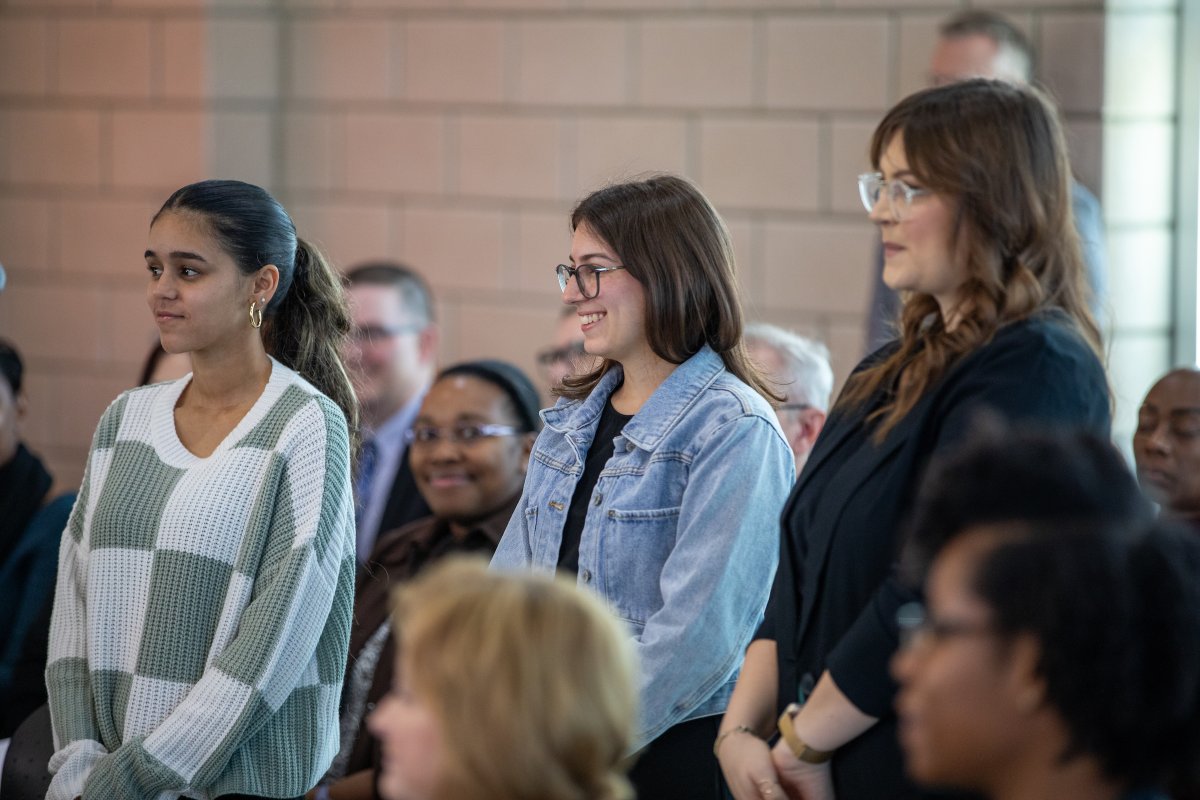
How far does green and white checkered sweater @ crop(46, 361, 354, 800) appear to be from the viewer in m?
2.10

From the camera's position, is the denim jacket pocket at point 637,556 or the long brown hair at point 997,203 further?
the denim jacket pocket at point 637,556

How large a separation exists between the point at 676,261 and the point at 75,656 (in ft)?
3.59

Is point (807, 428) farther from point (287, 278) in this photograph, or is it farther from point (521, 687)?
point (521, 687)

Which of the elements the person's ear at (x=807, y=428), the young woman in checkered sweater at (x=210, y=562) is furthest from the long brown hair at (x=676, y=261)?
the person's ear at (x=807, y=428)

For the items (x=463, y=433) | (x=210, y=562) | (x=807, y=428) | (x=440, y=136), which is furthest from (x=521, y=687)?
(x=440, y=136)

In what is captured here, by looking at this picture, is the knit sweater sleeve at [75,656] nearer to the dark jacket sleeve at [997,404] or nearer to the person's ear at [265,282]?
the person's ear at [265,282]

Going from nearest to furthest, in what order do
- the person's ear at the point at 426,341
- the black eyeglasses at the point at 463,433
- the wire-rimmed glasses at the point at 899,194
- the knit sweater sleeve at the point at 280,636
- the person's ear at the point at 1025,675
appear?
the person's ear at the point at 1025,675, the wire-rimmed glasses at the point at 899,194, the knit sweater sleeve at the point at 280,636, the black eyeglasses at the point at 463,433, the person's ear at the point at 426,341

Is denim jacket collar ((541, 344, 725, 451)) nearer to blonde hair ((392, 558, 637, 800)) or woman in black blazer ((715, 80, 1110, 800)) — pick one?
woman in black blazer ((715, 80, 1110, 800))

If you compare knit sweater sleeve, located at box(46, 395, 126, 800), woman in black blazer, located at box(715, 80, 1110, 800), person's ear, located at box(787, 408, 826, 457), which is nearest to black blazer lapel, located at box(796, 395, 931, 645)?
woman in black blazer, located at box(715, 80, 1110, 800)

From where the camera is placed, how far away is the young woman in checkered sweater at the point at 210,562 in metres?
2.11

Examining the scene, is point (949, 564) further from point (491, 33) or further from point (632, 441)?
point (491, 33)

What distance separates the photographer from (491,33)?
4836 millimetres

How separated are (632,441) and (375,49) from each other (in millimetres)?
3110

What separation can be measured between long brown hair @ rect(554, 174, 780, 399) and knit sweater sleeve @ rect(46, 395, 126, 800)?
0.85 m
